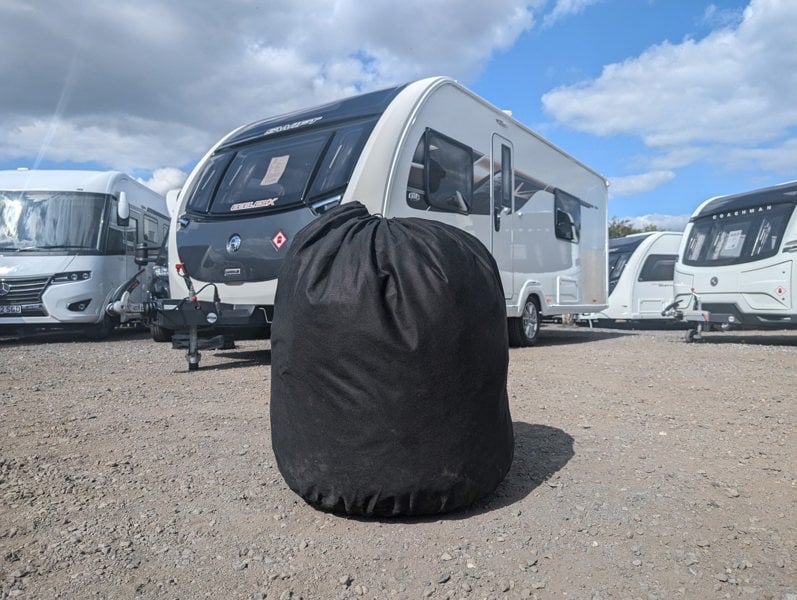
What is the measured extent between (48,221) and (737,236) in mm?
10863

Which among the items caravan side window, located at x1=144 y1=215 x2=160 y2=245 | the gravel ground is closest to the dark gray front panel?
the gravel ground

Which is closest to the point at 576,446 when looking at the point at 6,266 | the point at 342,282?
the point at 342,282

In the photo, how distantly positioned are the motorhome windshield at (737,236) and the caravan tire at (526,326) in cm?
290

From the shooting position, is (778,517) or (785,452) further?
(785,452)

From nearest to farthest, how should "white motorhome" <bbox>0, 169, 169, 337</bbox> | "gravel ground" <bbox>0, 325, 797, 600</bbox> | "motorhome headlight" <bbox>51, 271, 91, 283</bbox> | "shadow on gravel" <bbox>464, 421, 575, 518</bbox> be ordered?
"gravel ground" <bbox>0, 325, 797, 600</bbox>
"shadow on gravel" <bbox>464, 421, 575, 518</bbox>
"white motorhome" <bbox>0, 169, 169, 337</bbox>
"motorhome headlight" <bbox>51, 271, 91, 283</bbox>

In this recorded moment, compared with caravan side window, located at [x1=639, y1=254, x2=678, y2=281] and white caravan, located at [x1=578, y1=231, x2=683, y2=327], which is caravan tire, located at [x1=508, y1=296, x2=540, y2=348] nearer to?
white caravan, located at [x1=578, y1=231, x2=683, y2=327]

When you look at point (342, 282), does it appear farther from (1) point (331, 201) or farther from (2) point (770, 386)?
(2) point (770, 386)

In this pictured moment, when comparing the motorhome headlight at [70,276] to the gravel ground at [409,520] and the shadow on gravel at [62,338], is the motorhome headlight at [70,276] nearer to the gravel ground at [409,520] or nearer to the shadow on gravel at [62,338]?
the shadow on gravel at [62,338]

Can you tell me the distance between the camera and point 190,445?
3709mm

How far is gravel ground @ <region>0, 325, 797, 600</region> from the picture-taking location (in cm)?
217

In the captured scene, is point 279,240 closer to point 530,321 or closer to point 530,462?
point 530,462

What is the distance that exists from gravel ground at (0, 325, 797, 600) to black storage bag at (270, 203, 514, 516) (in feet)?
Answer: 0.63

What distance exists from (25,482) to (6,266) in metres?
8.46

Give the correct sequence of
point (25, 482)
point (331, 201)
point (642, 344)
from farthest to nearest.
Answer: point (642, 344) → point (331, 201) → point (25, 482)
